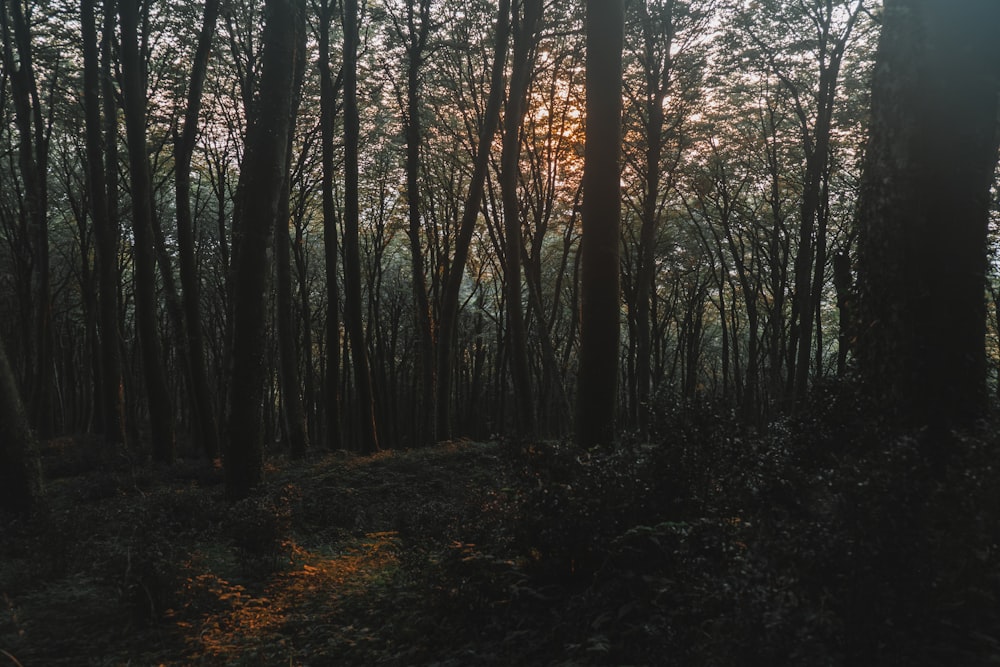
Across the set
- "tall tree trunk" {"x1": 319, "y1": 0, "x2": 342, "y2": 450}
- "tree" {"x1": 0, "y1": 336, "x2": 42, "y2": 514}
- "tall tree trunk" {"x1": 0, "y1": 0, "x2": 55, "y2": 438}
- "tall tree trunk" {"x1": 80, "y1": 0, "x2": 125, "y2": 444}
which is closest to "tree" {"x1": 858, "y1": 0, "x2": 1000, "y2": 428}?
"tree" {"x1": 0, "y1": 336, "x2": 42, "y2": 514}

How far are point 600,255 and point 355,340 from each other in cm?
879

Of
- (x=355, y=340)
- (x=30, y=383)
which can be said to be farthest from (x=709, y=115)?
(x=30, y=383)

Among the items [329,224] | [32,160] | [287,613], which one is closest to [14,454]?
[287,613]

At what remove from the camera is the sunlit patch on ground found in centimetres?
469

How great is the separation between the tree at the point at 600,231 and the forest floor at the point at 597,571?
5.46 feet

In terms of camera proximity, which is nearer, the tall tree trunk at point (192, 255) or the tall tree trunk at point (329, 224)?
the tall tree trunk at point (192, 255)

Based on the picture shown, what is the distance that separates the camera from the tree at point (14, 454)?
22.8 feet

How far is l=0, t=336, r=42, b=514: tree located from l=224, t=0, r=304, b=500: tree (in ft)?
6.73

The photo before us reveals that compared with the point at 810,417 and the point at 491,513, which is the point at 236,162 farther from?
the point at 810,417

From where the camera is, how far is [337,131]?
21.6 metres

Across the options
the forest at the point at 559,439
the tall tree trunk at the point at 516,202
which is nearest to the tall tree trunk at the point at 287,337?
the forest at the point at 559,439

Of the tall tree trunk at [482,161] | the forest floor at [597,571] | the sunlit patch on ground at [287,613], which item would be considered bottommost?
the sunlit patch on ground at [287,613]

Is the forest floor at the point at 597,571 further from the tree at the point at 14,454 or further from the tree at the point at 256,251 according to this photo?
the tree at the point at 256,251

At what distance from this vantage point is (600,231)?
7.70m
